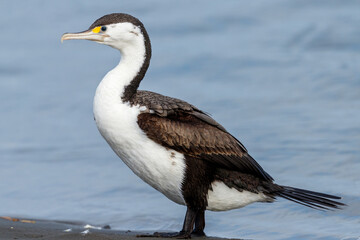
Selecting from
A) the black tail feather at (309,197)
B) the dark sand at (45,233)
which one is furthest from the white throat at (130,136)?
the black tail feather at (309,197)

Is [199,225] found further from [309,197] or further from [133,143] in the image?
[133,143]

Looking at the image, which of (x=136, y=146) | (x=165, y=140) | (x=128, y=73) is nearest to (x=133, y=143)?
(x=136, y=146)

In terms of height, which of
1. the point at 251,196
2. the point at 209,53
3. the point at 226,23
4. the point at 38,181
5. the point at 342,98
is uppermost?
the point at 226,23

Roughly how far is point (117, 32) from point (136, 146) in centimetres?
116

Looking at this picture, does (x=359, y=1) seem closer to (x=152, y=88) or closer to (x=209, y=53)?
(x=209, y=53)

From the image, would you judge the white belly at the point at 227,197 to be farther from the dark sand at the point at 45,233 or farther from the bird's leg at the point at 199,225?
the dark sand at the point at 45,233

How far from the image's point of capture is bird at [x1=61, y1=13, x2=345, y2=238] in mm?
8562

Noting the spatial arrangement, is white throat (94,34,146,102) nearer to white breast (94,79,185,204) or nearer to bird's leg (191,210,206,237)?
white breast (94,79,185,204)

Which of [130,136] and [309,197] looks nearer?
[130,136]

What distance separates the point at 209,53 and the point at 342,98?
343 cm

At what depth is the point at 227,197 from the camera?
9062 mm

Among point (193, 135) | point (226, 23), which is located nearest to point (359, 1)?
point (226, 23)

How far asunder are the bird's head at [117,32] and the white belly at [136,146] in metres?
0.63

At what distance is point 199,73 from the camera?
1650 centimetres
